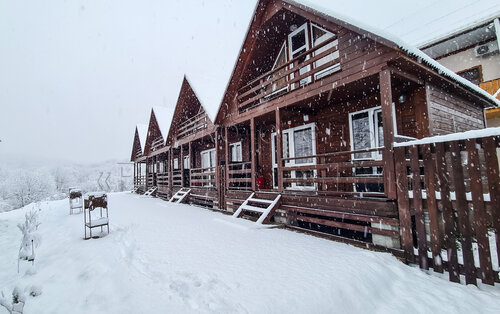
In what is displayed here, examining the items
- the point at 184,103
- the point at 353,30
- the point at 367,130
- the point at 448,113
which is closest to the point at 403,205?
the point at 367,130

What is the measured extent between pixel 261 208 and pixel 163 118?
1486 centimetres

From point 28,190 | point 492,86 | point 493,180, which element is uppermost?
point 492,86

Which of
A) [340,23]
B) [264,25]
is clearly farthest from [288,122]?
[340,23]

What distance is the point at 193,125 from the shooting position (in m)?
14.7

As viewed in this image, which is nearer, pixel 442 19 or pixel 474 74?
pixel 474 74

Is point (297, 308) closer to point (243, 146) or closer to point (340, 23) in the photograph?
point (340, 23)

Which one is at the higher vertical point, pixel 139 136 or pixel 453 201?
pixel 139 136

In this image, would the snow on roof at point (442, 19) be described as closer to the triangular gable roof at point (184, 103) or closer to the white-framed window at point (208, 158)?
the triangular gable roof at point (184, 103)

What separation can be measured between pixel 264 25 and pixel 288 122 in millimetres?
3630

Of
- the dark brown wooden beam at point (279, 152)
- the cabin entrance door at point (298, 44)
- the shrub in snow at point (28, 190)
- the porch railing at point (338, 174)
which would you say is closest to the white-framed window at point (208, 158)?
the porch railing at point (338, 174)

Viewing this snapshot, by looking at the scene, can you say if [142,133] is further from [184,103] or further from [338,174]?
[338,174]

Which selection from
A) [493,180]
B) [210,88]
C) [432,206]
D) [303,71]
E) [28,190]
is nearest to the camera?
[493,180]

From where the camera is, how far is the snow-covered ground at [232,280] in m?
2.73

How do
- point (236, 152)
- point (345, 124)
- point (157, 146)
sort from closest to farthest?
point (345, 124)
point (236, 152)
point (157, 146)
